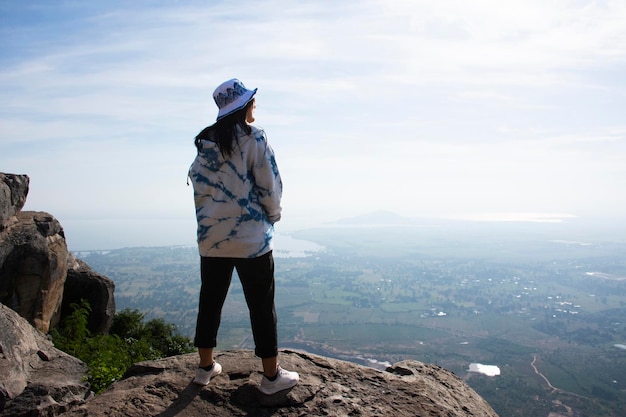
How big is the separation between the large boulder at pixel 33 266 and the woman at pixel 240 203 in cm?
656

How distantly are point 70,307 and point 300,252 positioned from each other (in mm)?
131569

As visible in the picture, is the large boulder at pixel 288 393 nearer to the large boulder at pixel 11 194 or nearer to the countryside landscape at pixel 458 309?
the large boulder at pixel 11 194

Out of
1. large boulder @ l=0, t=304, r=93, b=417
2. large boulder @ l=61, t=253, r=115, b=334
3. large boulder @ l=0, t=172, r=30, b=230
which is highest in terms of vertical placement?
large boulder @ l=0, t=172, r=30, b=230

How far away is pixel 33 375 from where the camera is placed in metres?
4.45

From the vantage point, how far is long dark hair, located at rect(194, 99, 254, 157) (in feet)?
11.6

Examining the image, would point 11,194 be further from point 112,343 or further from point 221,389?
point 221,389

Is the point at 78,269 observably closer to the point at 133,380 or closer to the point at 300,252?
the point at 133,380

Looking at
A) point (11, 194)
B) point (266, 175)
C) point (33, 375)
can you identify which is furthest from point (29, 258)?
point (266, 175)

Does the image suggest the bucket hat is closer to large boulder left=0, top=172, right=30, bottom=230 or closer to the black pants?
the black pants

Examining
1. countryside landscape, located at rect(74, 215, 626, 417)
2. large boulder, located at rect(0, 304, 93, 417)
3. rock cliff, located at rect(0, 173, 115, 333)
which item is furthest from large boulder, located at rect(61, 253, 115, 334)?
countryside landscape, located at rect(74, 215, 626, 417)

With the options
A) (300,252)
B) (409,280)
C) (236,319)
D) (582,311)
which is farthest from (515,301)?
(300,252)

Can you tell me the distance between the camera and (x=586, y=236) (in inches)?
6718

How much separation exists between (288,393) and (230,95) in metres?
2.58

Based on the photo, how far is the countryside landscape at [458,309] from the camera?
37.8 meters
